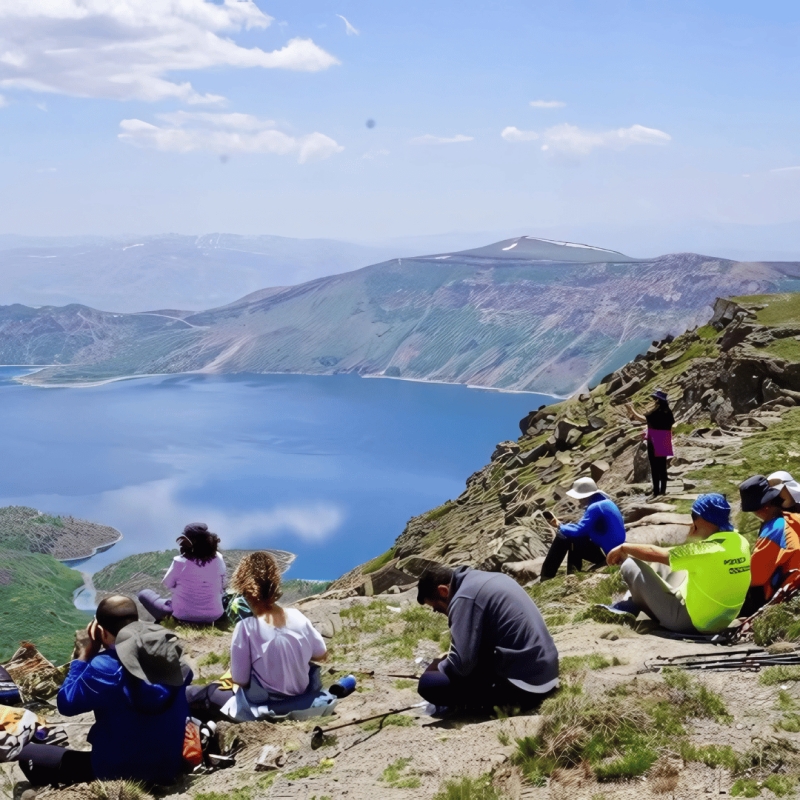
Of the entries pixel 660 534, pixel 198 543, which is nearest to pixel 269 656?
pixel 198 543

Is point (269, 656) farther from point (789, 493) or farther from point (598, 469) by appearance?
point (598, 469)

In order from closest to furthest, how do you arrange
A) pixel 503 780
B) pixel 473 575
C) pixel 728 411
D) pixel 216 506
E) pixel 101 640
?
pixel 503 780
pixel 101 640
pixel 473 575
pixel 728 411
pixel 216 506

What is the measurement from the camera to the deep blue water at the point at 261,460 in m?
97.2

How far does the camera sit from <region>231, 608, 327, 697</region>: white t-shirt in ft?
25.6

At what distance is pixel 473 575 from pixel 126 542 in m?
88.9

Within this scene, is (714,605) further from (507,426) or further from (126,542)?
(507,426)

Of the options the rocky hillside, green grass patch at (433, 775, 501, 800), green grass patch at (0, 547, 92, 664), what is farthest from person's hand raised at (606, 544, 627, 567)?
the rocky hillside

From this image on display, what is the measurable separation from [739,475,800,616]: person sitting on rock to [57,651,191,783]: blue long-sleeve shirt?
16.7ft

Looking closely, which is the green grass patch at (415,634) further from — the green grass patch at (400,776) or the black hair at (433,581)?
the green grass patch at (400,776)

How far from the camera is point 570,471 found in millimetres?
25969

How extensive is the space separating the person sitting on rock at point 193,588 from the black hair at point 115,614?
455 cm

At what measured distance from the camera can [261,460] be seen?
130500mm

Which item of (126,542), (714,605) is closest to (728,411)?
(714,605)

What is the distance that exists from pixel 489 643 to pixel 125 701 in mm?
2529
